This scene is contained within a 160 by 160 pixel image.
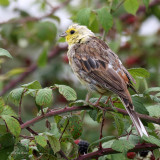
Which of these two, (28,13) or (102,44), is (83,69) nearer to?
Answer: (102,44)

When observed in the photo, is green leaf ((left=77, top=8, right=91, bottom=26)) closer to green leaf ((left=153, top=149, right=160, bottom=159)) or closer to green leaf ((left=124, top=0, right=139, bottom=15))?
green leaf ((left=124, top=0, right=139, bottom=15))

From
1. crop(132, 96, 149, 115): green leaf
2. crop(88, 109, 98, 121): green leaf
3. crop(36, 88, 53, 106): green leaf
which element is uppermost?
crop(36, 88, 53, 106): green leaf

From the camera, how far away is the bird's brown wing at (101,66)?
2.90 metres

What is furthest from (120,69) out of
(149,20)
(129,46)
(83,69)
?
(149,20)

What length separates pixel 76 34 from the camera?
3730mm

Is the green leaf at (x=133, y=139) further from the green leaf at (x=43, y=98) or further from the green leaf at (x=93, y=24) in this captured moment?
the green leaf at (x=93, y=24)

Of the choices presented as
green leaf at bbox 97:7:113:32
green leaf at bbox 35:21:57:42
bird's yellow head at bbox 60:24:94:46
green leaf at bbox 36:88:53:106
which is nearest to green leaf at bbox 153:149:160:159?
green leaf at bbox 36:88:53:106

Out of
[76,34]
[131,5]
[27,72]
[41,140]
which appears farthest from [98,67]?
[27,72]

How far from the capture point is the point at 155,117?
256 centimetres

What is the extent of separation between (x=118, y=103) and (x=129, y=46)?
8.95 ft

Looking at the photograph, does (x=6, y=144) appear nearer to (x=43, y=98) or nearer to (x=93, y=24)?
(x=43, y=98)

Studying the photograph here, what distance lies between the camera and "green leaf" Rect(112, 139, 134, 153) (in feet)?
7.16

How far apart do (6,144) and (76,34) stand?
1766mm

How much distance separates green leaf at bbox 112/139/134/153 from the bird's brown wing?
21.0 inches
